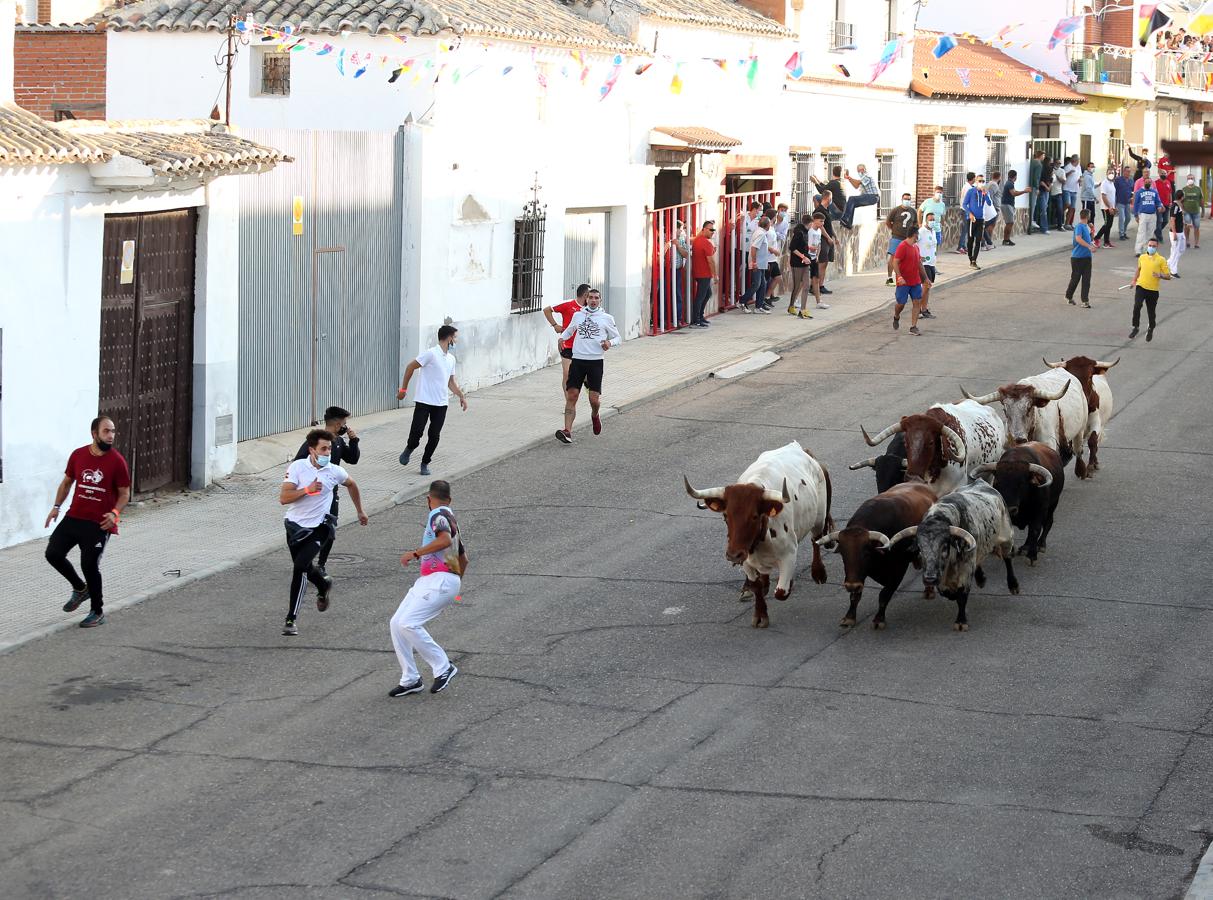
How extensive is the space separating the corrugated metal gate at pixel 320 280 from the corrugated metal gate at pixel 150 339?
122cm

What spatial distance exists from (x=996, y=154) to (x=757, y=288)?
1749 cm

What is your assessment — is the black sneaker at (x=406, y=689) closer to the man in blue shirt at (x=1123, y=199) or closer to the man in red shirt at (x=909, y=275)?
the man in red shirt at (x=909, y=275)

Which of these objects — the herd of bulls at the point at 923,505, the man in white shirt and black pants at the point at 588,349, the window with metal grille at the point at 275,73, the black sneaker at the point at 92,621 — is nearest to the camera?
the herd of bulls at the point at 923,505

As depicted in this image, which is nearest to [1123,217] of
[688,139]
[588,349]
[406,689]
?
[688,139]

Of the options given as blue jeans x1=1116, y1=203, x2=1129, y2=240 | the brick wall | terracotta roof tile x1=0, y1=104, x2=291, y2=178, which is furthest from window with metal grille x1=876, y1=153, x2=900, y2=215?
terracotta roof tile x1=0, y1=104, x2=291, y2=178

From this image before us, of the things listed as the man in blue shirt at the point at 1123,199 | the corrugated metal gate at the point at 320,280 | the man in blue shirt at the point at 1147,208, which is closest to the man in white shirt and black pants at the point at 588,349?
the corrugated metal gate at the point at 320,280

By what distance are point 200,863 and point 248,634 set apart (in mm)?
4477

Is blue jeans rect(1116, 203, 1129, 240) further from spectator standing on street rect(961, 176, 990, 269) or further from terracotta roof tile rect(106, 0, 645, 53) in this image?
terracotta roof tile rect(106, 0, 645, 53)

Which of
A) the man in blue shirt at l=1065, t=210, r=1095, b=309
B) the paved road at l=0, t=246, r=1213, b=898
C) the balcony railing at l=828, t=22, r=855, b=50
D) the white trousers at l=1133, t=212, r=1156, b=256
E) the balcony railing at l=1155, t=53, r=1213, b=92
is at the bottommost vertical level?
the paved road at l=0, t=246, r=1213, b=898

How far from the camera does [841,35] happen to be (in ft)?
121

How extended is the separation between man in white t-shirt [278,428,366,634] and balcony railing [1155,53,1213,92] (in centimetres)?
4567

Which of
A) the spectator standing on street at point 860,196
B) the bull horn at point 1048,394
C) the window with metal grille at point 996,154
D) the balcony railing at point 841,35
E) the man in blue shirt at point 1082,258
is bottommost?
the bull horn at point 1048,394

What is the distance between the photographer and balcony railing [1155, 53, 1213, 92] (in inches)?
2124

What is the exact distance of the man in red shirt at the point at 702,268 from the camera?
2861cm
